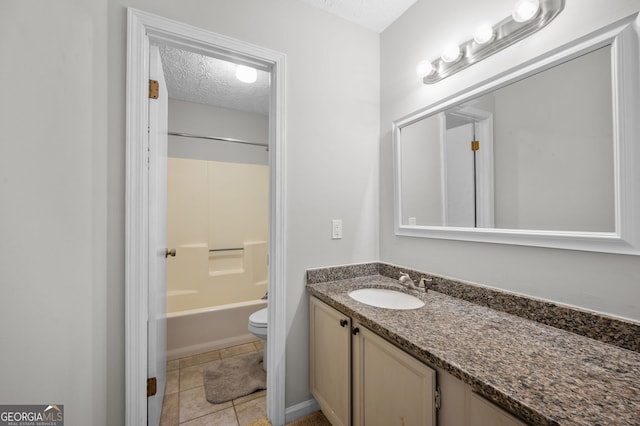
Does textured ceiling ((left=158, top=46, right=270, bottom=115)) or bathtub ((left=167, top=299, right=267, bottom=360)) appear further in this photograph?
bathtub ((left=167, top=299, right=267, bottom=360))

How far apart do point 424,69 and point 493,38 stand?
0.33 meters

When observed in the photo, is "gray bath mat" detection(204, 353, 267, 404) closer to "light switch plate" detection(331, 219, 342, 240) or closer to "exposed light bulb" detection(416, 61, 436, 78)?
"light switch plate" detection(331, 219, 342, 240)

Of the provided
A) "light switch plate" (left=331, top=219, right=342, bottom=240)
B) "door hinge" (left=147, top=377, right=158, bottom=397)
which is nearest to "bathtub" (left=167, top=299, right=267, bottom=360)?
"door hinge" (left=147, top=377, right=158, bottom=397)

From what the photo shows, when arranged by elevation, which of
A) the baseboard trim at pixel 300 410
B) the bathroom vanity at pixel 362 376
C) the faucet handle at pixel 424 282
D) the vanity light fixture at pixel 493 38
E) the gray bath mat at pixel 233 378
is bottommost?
the gray bath mat at pixel 233 378

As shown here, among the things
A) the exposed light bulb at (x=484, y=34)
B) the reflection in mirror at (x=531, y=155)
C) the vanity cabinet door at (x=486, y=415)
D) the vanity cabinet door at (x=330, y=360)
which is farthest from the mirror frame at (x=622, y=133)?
the vanity cabinet door at (x=330, y=360)

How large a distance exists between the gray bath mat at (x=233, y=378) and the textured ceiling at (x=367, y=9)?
253 centimetres

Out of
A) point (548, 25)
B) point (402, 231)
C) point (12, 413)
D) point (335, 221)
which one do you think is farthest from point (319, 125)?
point (12, 413)

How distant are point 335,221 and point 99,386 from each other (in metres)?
1.30

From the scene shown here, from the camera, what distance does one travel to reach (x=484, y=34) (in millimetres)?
1063

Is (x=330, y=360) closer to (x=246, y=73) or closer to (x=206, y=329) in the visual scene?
(x=206, y=329)

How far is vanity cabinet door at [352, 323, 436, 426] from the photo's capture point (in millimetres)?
773

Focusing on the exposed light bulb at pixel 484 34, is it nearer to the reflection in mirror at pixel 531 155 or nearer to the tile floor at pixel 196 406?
the reflection in mirror at pixel 531 155

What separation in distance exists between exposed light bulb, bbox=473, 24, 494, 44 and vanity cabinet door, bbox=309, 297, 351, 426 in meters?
1.37

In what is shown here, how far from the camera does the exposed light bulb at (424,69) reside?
1.33 m
